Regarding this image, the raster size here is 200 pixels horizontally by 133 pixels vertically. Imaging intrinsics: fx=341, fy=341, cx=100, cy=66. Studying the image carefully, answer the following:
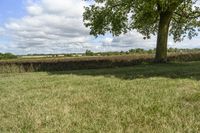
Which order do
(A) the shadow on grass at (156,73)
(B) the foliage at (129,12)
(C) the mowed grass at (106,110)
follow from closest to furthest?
(C) the mowed grass at (106,110)
(A) the shadow on grass at (156,73)
(B) the foliage at (129,12)

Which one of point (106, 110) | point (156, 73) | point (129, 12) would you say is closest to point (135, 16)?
point (129, 12)

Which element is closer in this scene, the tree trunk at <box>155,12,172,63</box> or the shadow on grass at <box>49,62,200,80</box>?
the shadow on grass at <box>49,62,200,80</box>

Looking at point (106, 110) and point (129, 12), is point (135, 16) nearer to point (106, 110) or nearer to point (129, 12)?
point (129, 12)

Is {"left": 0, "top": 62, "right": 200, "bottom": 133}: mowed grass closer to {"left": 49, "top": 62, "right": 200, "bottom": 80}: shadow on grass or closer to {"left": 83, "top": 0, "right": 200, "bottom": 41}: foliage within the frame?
{"left": 49, "top": 62, "right": 200, "bottom": 80}: shadow on grass

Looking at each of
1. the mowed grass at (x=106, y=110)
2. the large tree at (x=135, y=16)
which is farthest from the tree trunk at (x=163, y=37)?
the mowed grass at (x=106, y=110)

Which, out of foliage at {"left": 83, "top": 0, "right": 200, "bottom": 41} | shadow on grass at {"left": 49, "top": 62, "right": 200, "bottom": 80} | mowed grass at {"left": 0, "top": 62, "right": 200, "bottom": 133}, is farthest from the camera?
foliage at {"left": 83, "top": 0, "right": 200, "bottom": 41}

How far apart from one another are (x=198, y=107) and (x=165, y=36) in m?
21.9

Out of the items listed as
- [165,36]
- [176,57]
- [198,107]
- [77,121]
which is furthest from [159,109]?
[176,57]

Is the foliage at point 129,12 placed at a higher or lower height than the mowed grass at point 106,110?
higher

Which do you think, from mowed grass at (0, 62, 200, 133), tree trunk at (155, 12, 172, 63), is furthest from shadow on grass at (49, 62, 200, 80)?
tree trunk at (155, 12, 172, 63)

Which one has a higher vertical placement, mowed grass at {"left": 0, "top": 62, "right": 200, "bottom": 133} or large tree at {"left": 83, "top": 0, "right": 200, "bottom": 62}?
large tree at {"left": 83, "top": 0, "right": 200, "bottom": 62}

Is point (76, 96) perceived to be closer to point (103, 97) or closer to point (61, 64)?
point (103, 97)

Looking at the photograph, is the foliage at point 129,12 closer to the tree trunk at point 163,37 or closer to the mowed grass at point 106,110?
the tree trunk at point 163,37

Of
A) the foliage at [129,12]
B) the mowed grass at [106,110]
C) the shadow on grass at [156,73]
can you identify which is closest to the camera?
the mowed grass at [106,110]
